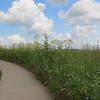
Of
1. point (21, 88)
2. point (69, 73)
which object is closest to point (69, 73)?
point (69, 73)

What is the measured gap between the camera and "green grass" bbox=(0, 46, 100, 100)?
781cm

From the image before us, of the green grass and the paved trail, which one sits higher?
the green grass

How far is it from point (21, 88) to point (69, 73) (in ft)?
9.00

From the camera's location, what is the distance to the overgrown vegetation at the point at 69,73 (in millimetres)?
7841

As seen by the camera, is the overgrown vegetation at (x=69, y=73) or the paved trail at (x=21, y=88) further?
the paved trail at (x=21, y=88)

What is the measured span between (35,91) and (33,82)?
191cm

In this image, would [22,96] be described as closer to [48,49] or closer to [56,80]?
[56,80]

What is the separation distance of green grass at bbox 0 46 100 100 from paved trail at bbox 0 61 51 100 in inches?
13.1

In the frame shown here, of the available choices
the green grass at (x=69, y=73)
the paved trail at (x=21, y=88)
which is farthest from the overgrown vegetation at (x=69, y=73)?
the paved trail at (x=21, y=88)

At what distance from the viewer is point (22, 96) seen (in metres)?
10.2

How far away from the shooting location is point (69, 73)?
9539 millimetres

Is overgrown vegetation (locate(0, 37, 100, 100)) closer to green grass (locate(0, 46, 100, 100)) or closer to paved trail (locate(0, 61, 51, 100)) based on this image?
green grass (locate(0, 46, 100, 100))

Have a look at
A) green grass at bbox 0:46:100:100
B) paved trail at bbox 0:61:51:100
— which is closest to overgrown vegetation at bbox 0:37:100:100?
green grass at bbox 0:46:100:100

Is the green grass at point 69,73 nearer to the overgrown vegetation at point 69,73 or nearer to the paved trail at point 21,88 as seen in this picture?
the overgrown vegetation at point 69,73
